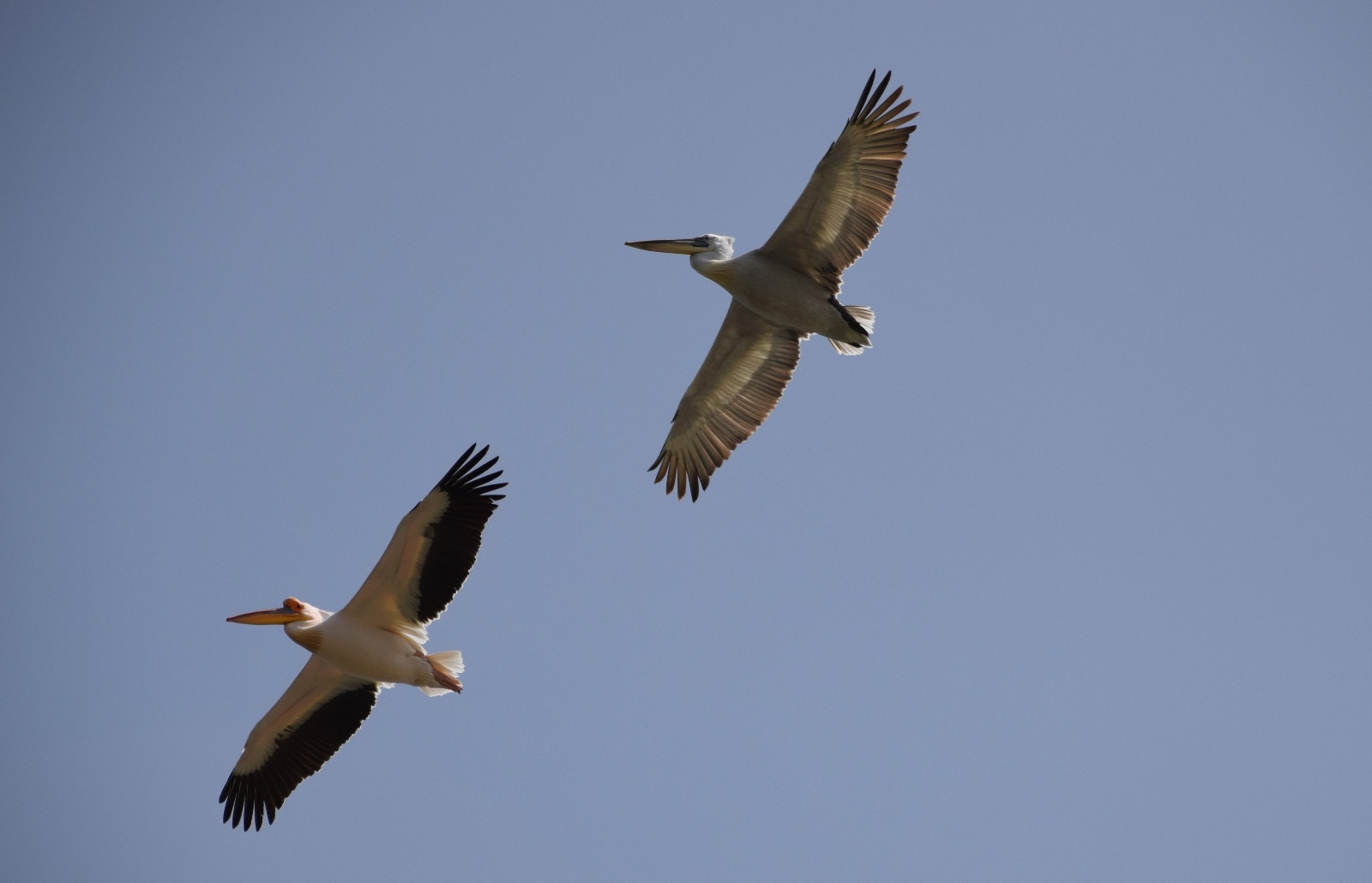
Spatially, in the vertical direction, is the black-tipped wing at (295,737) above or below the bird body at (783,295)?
Result: below

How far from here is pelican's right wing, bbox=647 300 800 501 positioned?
38.1ft

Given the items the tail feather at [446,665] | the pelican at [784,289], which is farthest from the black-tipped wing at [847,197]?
the tail feather at [446,665]

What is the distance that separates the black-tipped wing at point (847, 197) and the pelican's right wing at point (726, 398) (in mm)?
1021

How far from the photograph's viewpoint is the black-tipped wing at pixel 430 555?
9.12 metres

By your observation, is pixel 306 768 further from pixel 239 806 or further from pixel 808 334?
pixel 808 334

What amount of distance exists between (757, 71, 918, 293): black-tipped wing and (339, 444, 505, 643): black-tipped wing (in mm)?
3151

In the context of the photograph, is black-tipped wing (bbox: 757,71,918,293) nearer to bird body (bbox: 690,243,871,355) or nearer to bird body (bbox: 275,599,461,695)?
bird body (bbox: 690,243,871,355)

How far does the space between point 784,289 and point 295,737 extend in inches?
205

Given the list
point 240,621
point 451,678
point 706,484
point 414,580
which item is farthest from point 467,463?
point 706,484

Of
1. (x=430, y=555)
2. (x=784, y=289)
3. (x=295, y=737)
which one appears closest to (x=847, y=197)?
(x=784, y=289)

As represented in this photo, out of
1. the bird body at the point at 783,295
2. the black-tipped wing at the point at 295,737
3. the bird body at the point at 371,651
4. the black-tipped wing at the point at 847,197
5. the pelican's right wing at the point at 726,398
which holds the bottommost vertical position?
the black-tipped wing at the point at 295,737

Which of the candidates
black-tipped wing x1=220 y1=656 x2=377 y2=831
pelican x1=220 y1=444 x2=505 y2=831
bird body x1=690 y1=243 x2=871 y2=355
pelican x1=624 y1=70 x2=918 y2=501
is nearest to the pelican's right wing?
pelican x1=624 y1=70 x2=918 y2=501

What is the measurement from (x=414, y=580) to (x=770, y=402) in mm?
3886

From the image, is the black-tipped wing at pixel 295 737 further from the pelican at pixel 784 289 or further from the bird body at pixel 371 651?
the pelican at pixel 784 289
